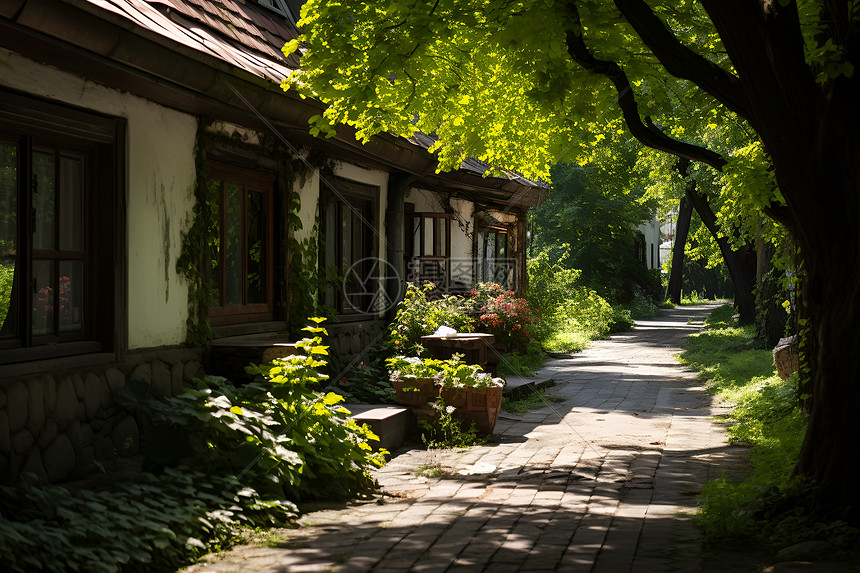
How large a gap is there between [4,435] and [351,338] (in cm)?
606

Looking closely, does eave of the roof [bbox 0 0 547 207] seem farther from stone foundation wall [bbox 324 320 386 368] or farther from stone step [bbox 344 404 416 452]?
stone step [bbox 344 404 416 452]

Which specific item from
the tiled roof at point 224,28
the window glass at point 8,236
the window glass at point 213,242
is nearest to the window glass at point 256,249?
the window glass at point 213,242

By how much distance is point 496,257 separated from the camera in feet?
64.3

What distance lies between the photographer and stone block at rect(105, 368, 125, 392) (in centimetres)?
626

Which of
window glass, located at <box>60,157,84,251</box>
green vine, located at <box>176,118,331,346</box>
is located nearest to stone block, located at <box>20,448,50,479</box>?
window glass, located at <box>60,157,84,251</box>

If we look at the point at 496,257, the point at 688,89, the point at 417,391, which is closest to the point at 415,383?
the point at 417,391

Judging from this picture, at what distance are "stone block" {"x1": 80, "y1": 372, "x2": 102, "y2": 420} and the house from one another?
0.03 feet

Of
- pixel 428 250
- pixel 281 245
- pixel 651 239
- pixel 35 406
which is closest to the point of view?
pixel 35 406

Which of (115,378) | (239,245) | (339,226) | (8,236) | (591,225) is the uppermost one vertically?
(591,225)

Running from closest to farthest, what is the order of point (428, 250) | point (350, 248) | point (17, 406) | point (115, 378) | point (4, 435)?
1. point (4, 435)
2. point (17, 406)
3. point (115, 378)
4. point (350, 248)
5. point (428, 250)

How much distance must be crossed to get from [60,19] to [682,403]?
966 cm

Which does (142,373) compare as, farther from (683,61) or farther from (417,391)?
(683,61)

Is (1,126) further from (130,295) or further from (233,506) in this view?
(233,506)

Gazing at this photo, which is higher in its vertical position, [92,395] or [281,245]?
[281,245]
